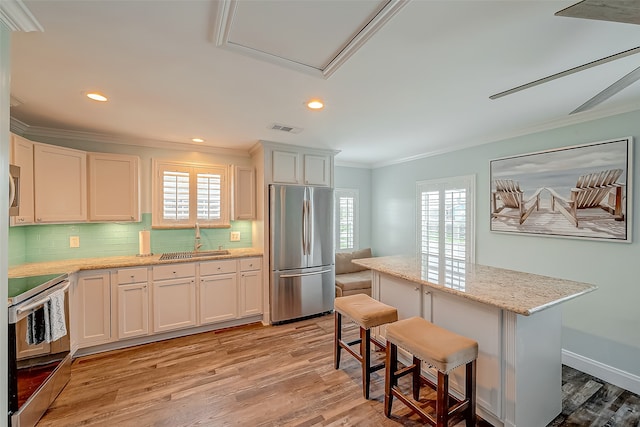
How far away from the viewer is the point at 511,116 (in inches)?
107

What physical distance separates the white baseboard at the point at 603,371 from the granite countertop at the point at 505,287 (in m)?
1.29

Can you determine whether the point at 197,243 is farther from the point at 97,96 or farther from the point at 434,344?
the point at 434,344

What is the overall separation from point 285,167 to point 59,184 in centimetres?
253

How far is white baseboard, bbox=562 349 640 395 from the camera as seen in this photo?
2.28m

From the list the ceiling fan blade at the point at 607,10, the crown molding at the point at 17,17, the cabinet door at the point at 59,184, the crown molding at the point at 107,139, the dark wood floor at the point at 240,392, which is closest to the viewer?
the ceiling fan blade at the point at 607,10

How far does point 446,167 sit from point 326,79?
283cm

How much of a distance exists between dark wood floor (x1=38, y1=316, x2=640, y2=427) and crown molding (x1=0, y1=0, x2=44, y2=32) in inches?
101

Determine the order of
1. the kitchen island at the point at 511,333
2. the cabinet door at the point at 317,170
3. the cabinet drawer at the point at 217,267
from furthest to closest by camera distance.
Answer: the cabinet door at the point at 317,170, the cabinet drawer at the point at 217,267, the kitchen island at the point at 511,333

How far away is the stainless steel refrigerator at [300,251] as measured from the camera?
362cm

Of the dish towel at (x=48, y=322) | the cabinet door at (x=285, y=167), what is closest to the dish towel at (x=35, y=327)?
the dish towel at (x=48, y=322)

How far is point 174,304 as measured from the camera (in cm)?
322

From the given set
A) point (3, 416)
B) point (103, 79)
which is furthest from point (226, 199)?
point (3, 416)

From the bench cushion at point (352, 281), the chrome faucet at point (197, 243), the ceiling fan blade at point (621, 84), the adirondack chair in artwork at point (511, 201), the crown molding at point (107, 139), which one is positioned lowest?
the bench cushion at point (352, 281)

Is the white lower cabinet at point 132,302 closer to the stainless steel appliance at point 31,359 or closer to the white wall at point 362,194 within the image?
the stainless steel appliance at point 31,359
